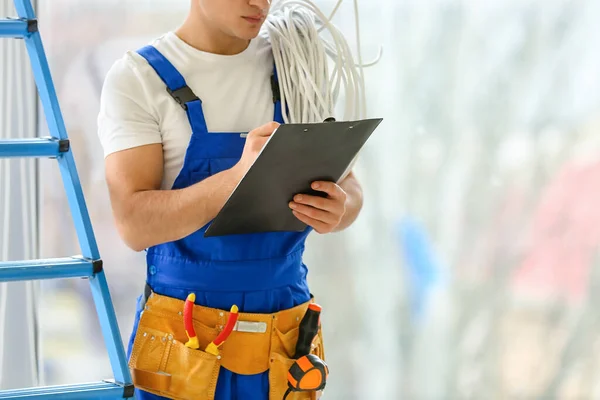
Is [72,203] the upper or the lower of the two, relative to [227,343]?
upper

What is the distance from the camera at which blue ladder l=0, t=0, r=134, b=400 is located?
4.84 ft

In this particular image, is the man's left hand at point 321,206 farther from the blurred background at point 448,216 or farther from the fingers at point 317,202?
the blurred background at point 448,216

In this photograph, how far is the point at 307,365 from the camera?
67.8 inches

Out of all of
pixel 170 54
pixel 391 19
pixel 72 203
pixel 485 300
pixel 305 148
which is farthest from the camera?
pixel 485 300

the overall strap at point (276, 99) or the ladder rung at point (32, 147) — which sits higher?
the overall strap at point (276, 99)

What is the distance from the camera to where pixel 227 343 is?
1708 mm

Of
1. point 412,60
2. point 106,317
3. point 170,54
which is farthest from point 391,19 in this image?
point 106,317

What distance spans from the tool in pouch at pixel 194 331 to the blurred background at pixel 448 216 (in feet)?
3.85

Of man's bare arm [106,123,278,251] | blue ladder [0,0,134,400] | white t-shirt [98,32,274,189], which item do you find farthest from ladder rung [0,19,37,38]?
man's bare arm [106,123,278,251]

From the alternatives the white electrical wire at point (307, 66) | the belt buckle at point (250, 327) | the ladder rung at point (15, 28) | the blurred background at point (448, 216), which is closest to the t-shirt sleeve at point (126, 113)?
the ladder rung at point (15, 28)

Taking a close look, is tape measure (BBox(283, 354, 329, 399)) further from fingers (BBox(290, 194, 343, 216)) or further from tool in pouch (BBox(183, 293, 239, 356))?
fingers (BBox(290, 194, 343, 216))

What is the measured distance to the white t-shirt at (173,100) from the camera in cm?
170

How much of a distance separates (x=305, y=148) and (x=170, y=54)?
46 centimetres

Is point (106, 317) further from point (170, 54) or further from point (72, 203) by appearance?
point (170, 54)
